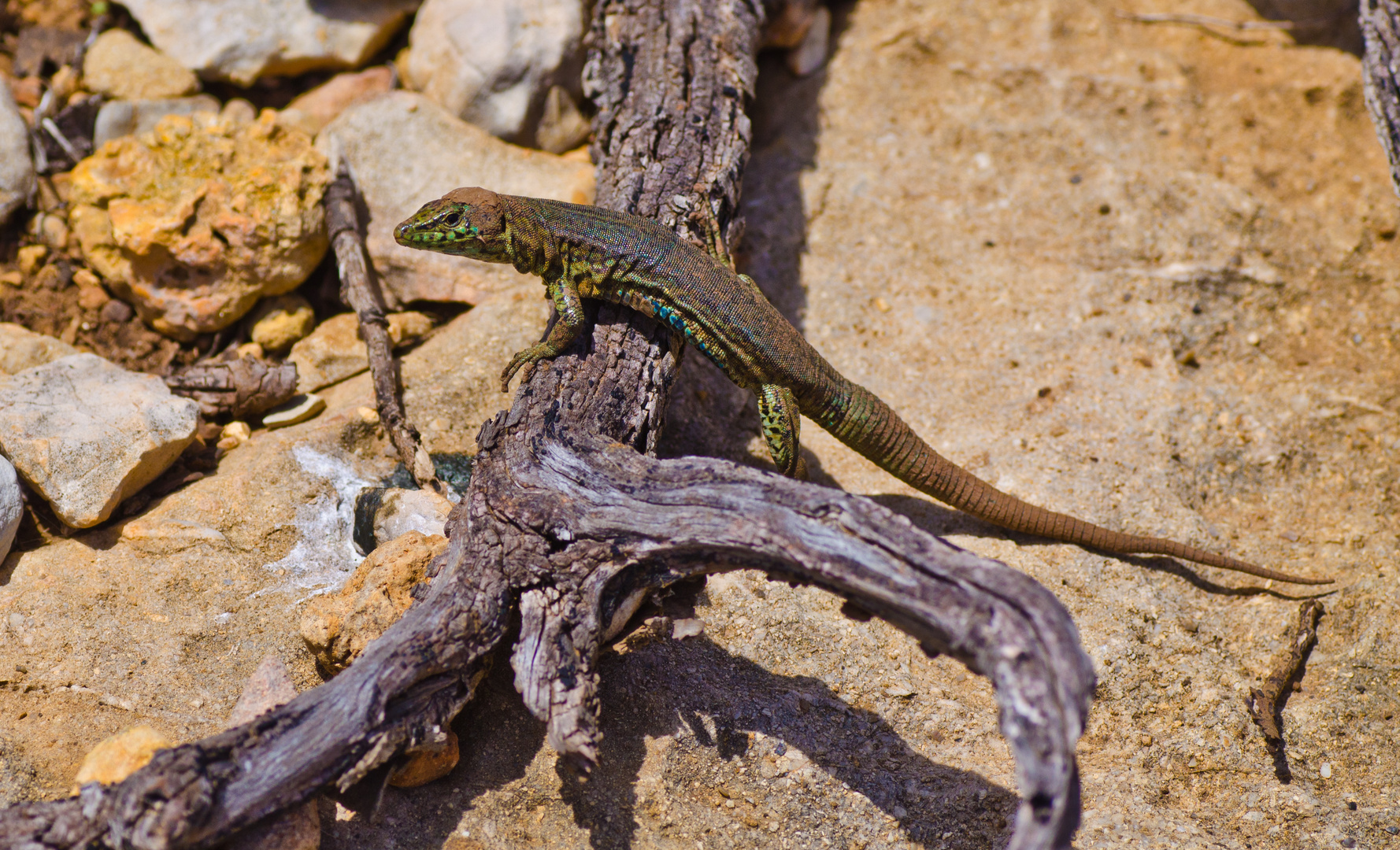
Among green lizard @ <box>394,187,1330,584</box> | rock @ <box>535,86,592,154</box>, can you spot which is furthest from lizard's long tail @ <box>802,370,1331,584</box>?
rock @ <box>535,86,592,154</box>

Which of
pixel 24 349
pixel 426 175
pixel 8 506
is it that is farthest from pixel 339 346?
pixel 8 506

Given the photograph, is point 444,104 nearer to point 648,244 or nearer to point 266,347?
point 266,347

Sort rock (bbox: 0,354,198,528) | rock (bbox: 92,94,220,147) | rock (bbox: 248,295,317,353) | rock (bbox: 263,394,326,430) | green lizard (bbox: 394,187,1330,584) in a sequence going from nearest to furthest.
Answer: rock (bbox: 0,354,198,528) < green lizard (bbox: 394,187,1330,584) < rock (bbox: 263,394,326,430) < rock (bbox: 248,295,317,353) < rock (bbox: 92,94,220,147)

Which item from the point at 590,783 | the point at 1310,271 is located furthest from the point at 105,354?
the point at 1310,271

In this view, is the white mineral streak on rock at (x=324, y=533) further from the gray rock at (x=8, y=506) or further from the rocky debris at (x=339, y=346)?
the gray rock at (x=8, y=506)

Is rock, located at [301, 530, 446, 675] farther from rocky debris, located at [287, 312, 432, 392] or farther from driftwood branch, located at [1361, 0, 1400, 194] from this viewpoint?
driftwood branch, located at [1361, 0, 1400, 194]

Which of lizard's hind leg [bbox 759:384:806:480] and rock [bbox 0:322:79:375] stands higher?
lizard's hind leg [bbox 759:384:806:480]
